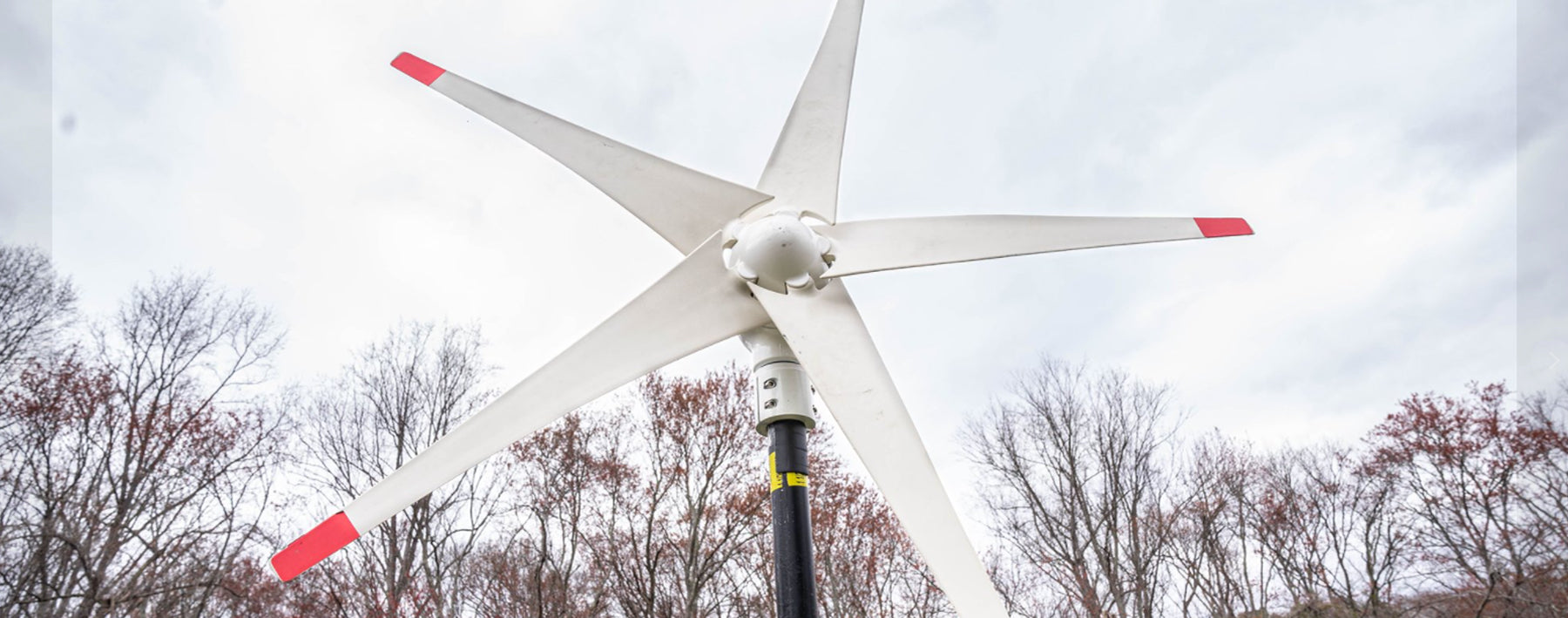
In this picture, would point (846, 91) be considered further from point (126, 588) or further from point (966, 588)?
point (126, 588)

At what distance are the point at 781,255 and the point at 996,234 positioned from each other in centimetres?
169

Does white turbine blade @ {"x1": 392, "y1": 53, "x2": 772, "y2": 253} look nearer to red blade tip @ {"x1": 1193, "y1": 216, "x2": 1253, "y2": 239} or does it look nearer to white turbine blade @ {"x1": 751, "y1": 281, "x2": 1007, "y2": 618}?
white turbine blade @ {"x1": 751, "y1": 281, "x2": 1007, "y2": 618}

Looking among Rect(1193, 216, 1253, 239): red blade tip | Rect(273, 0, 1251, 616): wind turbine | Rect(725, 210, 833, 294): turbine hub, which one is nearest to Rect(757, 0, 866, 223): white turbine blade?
Rect(273, 0, 1251, 616): wind turbine

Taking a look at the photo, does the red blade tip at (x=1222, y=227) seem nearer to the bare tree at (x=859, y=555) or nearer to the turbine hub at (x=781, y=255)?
the turbine hub at (x=781, y=255)

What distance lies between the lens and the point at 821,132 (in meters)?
6.06

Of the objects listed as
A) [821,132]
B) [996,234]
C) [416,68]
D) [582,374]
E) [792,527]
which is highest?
[416,68]

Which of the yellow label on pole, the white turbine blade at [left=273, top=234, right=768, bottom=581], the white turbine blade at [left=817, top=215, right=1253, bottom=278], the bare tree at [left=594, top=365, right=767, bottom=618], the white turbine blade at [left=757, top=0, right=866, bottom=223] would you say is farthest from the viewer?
the bare tree at [left=594, top=365, right=767, bottom=618]

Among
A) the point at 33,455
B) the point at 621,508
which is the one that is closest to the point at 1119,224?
the point at 621,508

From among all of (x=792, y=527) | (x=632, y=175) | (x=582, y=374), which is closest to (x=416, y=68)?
(x=632, y=175)

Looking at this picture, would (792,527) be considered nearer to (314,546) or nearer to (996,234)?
(314,546)

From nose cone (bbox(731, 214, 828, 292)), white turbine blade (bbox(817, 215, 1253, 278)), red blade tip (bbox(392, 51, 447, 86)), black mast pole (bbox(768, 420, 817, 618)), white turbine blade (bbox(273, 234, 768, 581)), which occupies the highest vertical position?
red blade tip (bbox(392, 51, 447, 86))

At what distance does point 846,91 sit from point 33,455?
17478 mm

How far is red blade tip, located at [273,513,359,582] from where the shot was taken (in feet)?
11.4

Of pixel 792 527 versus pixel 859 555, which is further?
pixel 859 555
